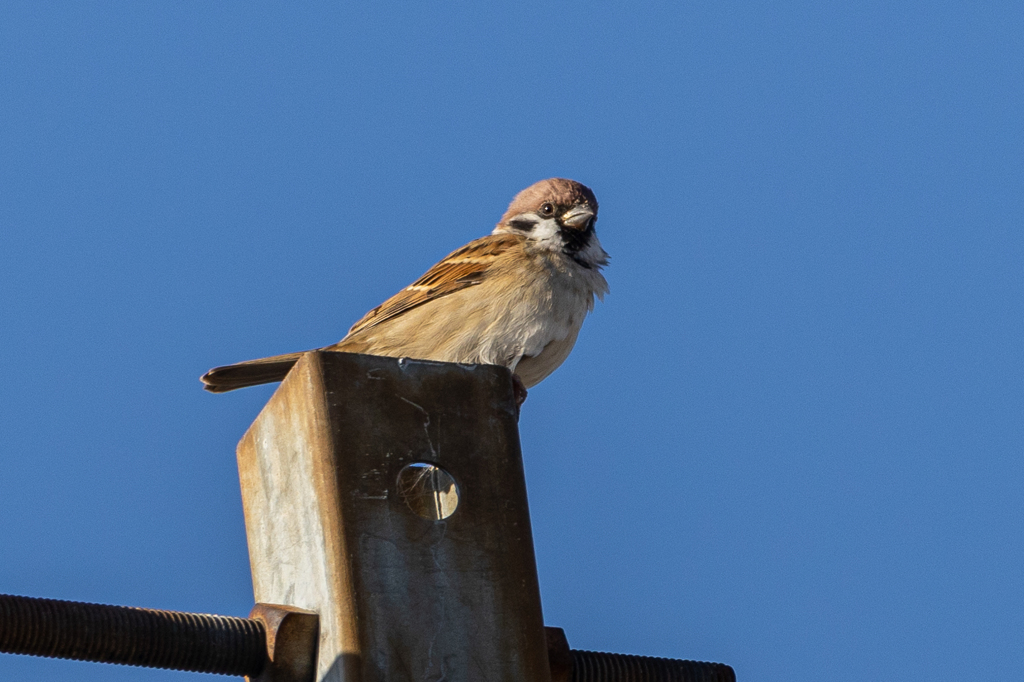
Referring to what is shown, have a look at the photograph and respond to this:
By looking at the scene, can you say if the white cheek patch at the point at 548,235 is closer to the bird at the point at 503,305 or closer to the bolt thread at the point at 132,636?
the bird at the point at 503,305

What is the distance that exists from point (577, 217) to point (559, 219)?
94 millimetres

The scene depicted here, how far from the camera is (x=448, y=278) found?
5879 mm

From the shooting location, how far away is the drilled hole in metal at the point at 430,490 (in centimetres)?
276

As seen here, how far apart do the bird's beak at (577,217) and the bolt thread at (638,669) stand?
3402 mm

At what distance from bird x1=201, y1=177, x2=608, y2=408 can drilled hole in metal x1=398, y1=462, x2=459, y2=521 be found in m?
2.02

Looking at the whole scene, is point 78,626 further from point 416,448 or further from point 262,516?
point 416,448

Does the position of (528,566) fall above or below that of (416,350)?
below

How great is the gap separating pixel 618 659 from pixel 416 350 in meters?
2.61

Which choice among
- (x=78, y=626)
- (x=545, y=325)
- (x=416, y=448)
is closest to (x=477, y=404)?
(x=416, y=448)

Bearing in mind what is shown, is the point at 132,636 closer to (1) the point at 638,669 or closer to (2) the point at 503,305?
(1) the point at 638,669

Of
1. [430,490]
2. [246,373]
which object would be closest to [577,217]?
[246,373]

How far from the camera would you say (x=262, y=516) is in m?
2.95

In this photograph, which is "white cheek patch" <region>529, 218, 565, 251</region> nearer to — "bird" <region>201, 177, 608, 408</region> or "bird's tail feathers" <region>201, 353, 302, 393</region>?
"bird" <region>201, 177, 608, 408</region>

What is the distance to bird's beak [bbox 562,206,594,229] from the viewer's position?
243 inches
